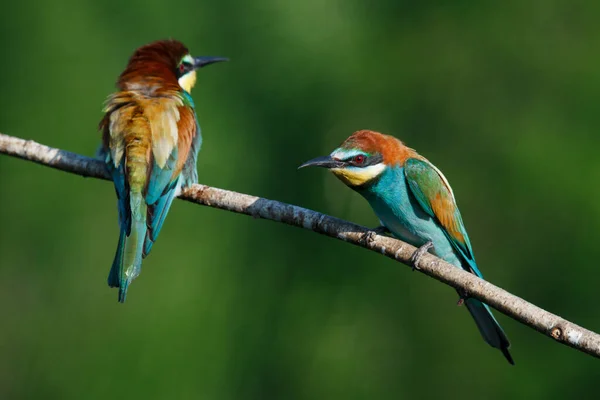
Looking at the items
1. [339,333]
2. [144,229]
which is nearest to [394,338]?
[339,333]

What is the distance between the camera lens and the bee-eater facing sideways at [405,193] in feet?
11.6

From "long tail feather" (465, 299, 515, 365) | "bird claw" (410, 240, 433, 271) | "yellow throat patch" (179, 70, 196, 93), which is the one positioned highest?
"yellow throat patch" (179, 70, 196, 93)

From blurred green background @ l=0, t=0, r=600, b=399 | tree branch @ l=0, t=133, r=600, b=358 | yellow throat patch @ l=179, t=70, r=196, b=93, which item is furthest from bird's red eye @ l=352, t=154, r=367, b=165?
blurred green background @ l=0, t=0, r=600, b=399

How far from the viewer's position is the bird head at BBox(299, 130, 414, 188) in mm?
3518

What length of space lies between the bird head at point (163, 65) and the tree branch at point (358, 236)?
70 cm

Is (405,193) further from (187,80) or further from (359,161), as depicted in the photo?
(187,80)

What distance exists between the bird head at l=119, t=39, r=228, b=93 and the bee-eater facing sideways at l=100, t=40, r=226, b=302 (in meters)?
0.15

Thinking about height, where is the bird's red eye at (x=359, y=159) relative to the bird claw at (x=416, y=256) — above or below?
above

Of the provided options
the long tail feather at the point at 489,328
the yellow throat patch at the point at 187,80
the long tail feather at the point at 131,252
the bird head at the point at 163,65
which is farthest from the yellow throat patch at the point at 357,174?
the yellow throat patch at the point at 187,80

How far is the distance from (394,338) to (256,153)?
170cm

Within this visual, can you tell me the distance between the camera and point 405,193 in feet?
11.9

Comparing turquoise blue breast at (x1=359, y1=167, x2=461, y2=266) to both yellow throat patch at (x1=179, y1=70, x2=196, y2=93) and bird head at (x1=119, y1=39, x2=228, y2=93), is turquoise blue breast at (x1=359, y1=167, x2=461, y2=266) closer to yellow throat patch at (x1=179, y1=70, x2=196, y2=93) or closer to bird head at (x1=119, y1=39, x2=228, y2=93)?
bird head at (x1=119, y1=39, x2=228, y2=93)

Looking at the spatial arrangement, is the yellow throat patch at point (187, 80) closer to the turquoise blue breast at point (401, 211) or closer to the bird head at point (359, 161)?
the bird head at point (359, 161)

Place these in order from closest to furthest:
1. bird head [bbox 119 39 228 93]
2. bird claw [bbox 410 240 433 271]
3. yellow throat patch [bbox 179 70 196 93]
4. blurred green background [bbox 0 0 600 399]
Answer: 1. bird claw [bbox 410 240 433 271]
2. bird head [bbox 119 39 228 93]
3. yellow throat patch [bbox 179 70 196 93]
4. blurred green background [bbox 0 0 600 399]
